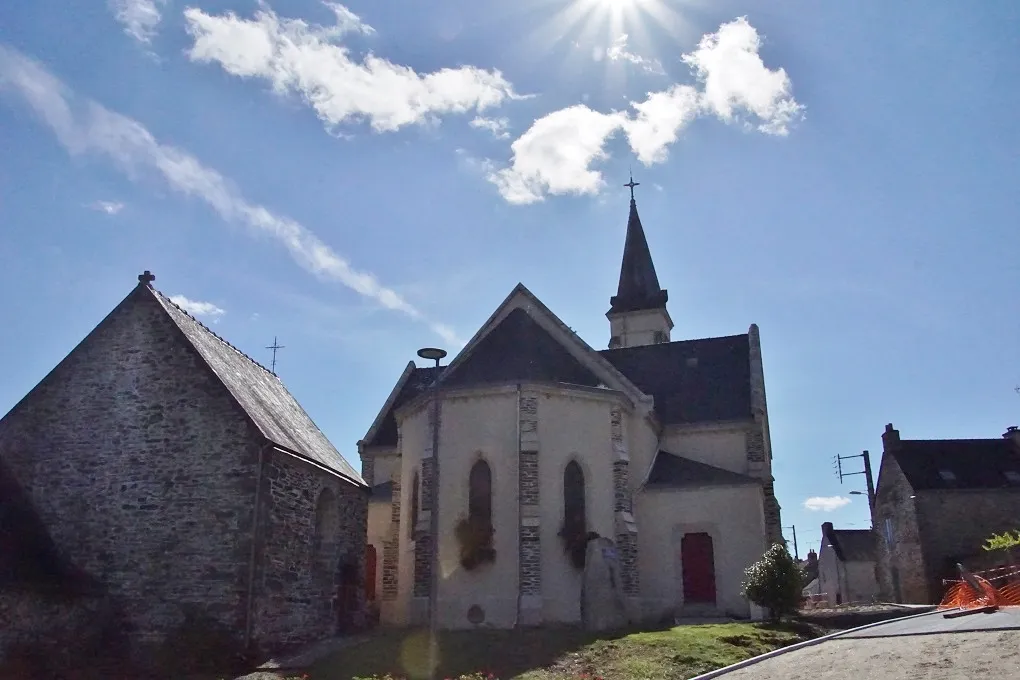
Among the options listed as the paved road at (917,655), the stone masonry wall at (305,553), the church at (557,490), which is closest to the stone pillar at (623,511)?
the church at (557,490)

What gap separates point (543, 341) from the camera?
27.6 metres

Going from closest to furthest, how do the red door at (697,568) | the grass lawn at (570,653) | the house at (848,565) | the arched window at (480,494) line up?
1. the grass lawn at (570,653)
2. the arched window at (480,494)
3. the red door at (697,568)
4. the house at (848,565)

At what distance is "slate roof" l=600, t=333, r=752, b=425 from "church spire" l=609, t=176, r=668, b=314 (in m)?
9.99

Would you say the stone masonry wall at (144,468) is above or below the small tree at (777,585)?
above

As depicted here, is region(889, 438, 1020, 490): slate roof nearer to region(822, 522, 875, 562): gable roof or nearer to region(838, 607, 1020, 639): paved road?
region(822, 522, 875, 562): gable roof

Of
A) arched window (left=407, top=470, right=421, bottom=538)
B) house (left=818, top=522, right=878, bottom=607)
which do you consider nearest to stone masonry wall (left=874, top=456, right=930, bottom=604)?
house (left=818, top=522, right=878, bottom=607)

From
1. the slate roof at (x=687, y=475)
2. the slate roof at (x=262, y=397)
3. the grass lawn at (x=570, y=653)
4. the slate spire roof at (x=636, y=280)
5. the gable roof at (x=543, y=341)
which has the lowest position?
the grass lawn at (x=570, y=653)

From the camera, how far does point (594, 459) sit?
2461 cm

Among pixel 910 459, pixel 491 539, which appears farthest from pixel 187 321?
pixel 910 459

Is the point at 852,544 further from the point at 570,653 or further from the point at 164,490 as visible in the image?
the point at 164,490

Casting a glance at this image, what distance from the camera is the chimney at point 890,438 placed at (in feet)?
139

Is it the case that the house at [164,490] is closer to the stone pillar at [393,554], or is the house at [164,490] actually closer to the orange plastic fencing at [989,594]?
the stone pillar at [393,554]

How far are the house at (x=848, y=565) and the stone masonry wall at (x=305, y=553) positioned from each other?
116 feet

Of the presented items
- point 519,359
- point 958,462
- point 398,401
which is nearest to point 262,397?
point 519,359
